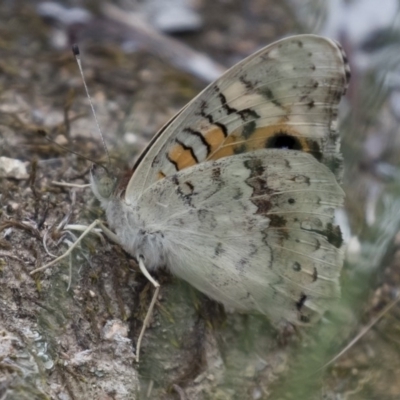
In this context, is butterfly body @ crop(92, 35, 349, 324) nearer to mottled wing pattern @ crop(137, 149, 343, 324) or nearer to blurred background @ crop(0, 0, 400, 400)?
mottled wing pattern @ crop(137, 149, 343, 324)

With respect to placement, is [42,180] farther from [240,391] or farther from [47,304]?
[240,391]

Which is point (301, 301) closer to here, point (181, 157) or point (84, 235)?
point (181, 157)

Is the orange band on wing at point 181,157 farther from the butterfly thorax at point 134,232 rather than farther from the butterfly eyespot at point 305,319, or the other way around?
the butterfly eyespot at point 305,319

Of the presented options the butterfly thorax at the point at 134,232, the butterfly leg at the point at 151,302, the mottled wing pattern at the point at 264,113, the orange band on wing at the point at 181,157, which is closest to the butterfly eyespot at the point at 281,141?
the mottled wing pattern at the point at 264,113

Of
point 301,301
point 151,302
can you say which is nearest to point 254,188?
point 301,301

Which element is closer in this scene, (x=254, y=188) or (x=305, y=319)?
(x=254, y=188)

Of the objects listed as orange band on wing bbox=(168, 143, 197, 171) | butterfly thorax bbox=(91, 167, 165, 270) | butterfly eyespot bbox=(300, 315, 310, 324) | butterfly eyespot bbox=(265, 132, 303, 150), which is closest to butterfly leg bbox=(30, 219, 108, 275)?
butterfly thorax bbox=(91, 167, 165, 270)

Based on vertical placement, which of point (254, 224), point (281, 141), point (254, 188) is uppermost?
point (281, 141)

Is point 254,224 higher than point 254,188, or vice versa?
point 254,188

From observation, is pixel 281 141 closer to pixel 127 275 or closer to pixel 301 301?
pixel 301 301
